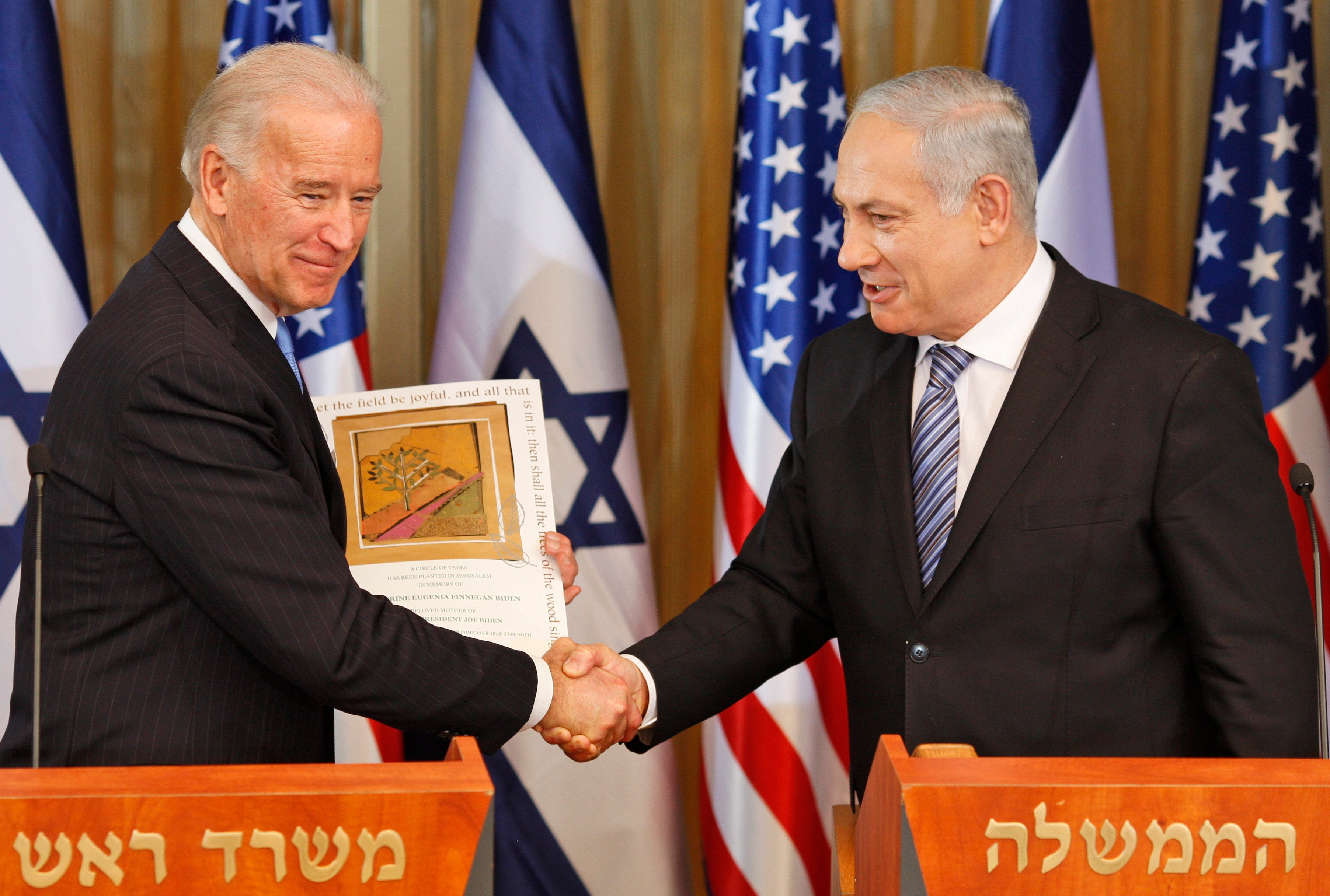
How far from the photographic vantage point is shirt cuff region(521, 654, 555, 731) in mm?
1972

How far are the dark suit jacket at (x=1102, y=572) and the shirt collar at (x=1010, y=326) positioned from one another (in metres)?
0.04

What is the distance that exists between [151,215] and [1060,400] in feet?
7.75

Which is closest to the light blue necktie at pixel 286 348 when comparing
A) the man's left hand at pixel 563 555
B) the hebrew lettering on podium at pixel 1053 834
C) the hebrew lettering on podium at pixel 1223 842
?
the man's left hand at pixel 563 555

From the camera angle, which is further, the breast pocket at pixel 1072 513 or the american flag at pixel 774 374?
the american flag at pixel 774 374

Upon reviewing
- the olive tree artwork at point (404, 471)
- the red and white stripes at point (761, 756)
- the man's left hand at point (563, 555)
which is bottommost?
the red and white stripes at point (761, 756)

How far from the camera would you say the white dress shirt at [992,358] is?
206 cm

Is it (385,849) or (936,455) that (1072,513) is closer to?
(936,455)

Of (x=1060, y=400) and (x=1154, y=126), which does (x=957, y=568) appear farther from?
(x=1154, y=126)

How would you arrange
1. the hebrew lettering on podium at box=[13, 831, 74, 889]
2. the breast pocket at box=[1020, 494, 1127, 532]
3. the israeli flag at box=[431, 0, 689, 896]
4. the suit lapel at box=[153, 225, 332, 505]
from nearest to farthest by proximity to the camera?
the hebrew lettering on podium at box=[13, 831, 74, 889], the suit lapel at box=[153, 225, 332, 505], the breast pocket at box=[1020, 494, 1127, 532], the israeli flag at box=[431, 0, 689, 896]

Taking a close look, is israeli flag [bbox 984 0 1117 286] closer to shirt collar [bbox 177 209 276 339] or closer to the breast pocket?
the breast pocket

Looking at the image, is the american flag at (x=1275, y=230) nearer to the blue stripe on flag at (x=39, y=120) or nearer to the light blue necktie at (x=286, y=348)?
the light blue necktie at (x=286, y=348)

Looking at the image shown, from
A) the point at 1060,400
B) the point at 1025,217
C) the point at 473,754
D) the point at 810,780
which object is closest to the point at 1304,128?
the point at 1025,217

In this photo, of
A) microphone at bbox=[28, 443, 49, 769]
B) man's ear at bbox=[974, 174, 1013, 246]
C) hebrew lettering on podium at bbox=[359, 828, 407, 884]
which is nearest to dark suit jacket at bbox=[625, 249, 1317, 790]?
man's ear at bbox=[974, 174, 1013, 246]

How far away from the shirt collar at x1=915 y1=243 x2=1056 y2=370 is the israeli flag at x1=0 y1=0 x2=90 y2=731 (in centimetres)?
193
